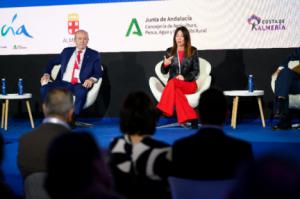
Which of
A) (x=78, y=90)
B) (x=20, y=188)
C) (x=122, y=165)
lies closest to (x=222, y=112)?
(x=122, y=165)

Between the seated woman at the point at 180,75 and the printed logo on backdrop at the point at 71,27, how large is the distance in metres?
1.49

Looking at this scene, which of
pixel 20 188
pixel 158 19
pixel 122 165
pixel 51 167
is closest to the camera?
pixel 51 167

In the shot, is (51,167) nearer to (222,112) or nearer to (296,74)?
(222,112)

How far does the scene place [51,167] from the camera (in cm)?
134

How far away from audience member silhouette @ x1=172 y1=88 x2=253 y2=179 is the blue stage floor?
188 cm

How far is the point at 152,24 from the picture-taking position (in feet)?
23.0

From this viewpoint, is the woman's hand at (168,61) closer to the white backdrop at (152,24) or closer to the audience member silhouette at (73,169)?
the white backdrop at (152,24)

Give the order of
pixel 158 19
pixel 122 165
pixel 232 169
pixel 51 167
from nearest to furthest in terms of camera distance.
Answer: pixel 51 167, pixel 232 169, pixel 122 165, pixel 158 19

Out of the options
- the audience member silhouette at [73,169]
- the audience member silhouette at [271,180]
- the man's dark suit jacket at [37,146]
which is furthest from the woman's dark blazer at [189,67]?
the audience member silhouette at [271,180]

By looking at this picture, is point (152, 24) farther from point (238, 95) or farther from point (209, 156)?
point (209, 156)

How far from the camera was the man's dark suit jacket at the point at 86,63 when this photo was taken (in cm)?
662

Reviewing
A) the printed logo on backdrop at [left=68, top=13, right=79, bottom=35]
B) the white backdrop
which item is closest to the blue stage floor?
the white backdrop

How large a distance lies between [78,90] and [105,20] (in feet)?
4.18

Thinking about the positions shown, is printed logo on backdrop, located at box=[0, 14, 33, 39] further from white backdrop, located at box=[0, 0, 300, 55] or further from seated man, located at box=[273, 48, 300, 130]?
seated man, located at box=[273, 48, 300, 130]
